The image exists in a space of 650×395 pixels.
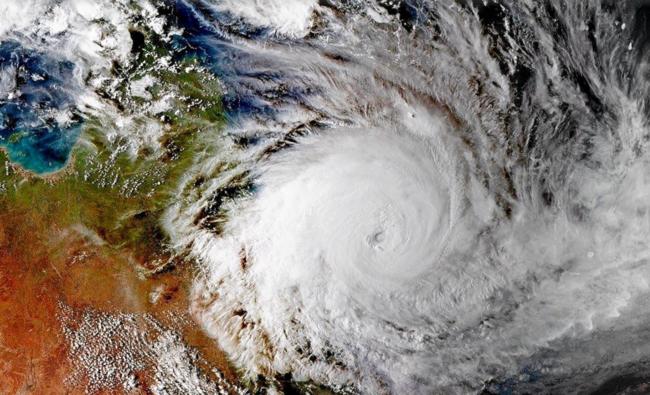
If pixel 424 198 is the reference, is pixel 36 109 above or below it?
below

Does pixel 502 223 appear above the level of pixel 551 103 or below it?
below

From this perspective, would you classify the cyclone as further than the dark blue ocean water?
No

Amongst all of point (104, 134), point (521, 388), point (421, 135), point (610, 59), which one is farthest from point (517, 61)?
point (104, 134)

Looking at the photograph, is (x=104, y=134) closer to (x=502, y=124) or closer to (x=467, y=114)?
(x=467, y=114)

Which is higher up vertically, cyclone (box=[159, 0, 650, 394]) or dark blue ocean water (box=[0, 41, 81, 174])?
cyclone (box=[159, 0, 650, 394])

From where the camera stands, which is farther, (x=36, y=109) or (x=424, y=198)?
(x=36, y=109)

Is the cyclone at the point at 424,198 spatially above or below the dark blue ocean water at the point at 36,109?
above

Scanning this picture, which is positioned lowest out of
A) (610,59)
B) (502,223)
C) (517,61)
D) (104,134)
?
(104,134)

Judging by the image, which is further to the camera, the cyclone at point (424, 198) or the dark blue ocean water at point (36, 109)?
the dark blue ocean water at point (36, 109)
